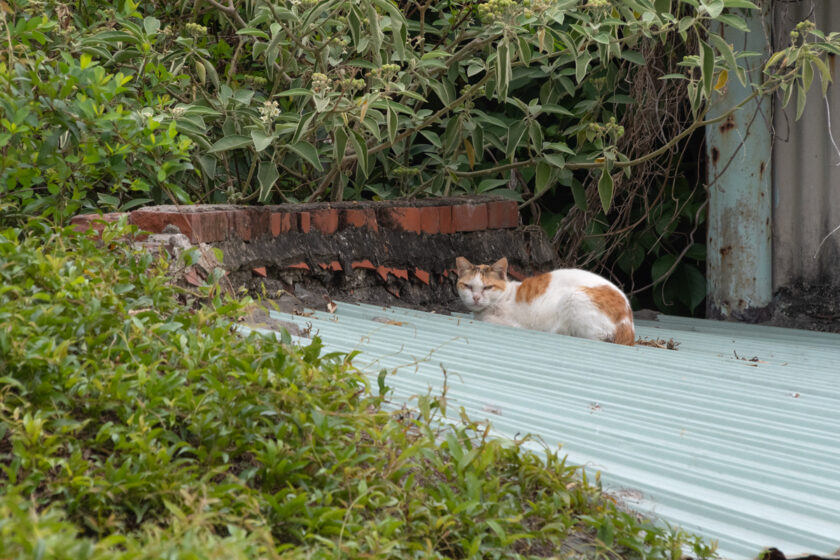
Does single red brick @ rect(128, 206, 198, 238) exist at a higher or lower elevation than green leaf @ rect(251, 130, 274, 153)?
lower

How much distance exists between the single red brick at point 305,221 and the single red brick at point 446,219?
2.86 ft

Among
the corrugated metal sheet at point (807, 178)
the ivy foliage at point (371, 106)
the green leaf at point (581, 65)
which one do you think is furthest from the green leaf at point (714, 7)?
the corrugated metal sheet at point (807, 178)

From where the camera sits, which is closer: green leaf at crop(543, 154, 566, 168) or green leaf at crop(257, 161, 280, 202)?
green leaf at crop(257, 161, 280, 202)

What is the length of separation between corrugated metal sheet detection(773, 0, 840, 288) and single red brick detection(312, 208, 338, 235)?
2.83 m

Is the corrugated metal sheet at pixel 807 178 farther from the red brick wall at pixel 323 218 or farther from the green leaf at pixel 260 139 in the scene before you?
the green leaf at pixel 260 139

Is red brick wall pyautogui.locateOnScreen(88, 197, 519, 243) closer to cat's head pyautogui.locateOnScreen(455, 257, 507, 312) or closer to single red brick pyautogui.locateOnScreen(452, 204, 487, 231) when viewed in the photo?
single red brick pyautogui.locateOnScreen(452, 204, 487, 231)

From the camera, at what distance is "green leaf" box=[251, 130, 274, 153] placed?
3.45 metres

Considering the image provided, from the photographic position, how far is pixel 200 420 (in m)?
1.70

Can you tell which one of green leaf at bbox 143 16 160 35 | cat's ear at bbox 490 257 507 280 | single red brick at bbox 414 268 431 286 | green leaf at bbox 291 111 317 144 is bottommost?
single red brick at bbox 414 268 431 286

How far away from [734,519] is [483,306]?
8.71ft

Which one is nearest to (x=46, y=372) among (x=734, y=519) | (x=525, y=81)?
(x=734, y=519)

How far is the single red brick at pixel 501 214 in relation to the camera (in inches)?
183

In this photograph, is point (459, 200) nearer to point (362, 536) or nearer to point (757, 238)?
point (757, 238)

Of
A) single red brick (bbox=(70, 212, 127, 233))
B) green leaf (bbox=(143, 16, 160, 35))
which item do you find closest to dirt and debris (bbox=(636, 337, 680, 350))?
single red brick (bbox=(70, 212, 127, 233))
